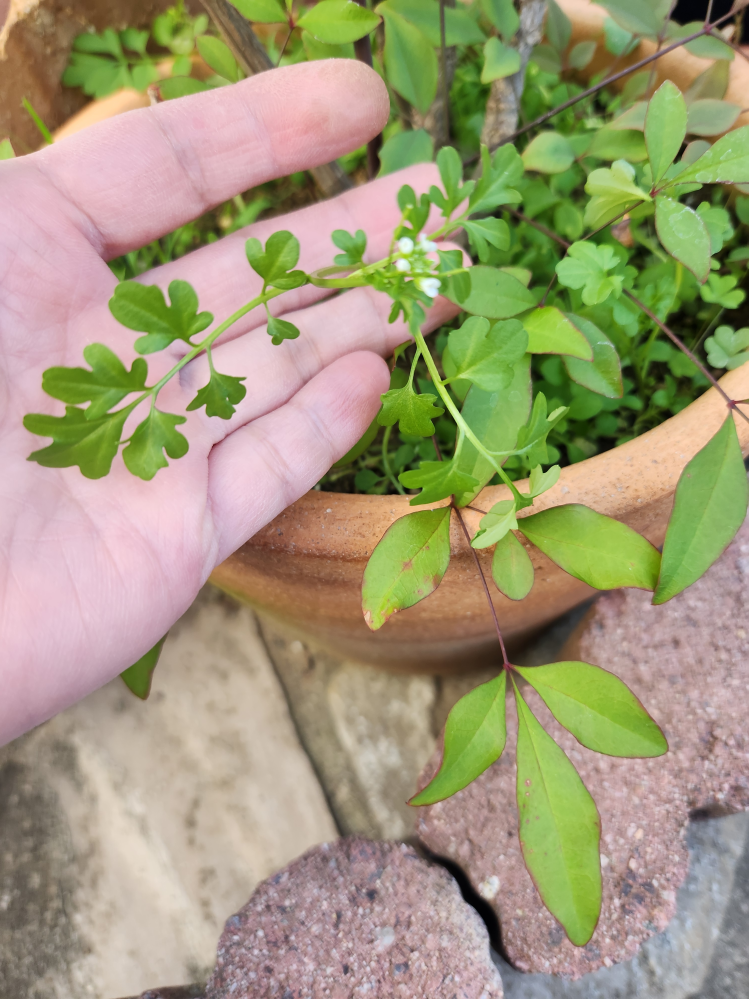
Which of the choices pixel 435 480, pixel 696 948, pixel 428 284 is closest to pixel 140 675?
pixel 435 480

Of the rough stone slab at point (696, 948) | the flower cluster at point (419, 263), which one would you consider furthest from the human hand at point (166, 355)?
the rough stone slab at point (696, 948)

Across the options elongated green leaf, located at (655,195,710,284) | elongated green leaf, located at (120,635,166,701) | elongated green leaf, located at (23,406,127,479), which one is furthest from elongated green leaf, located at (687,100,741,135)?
elongated green leaf, located at (120,635,166,701)

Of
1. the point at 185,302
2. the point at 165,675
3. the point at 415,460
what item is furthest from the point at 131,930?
the point at 185,302

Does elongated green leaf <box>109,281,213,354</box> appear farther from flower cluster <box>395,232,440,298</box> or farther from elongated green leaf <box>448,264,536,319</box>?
elongated green leaf <box>448,264,536,319</box>

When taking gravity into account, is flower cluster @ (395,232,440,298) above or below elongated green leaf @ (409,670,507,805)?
above

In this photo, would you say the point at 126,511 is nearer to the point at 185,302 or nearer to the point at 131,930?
the point at 185,302
